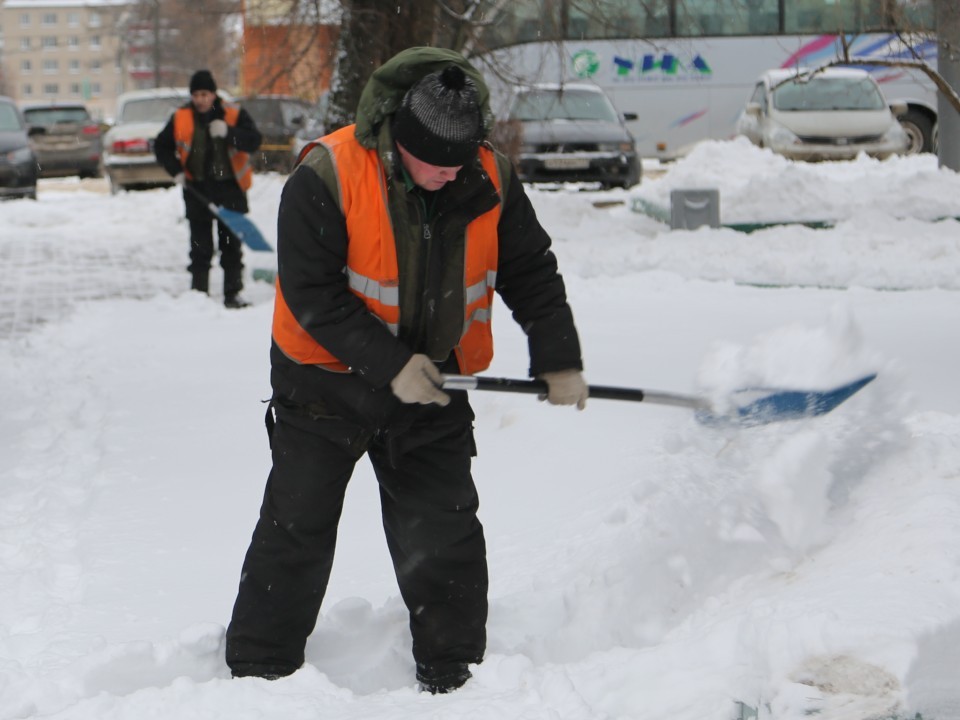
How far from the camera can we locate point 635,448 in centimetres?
426

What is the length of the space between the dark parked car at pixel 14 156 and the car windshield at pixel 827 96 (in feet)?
32.0

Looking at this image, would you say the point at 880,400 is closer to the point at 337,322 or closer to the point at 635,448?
the point at 635,448

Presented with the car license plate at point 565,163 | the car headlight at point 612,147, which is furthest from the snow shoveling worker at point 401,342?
the car headlight at point 612,147

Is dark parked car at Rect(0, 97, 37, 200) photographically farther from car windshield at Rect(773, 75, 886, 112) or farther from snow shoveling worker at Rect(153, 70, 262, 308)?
car windshield at Rect(773, 75, 886, 112)

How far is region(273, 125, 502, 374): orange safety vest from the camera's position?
2.54m

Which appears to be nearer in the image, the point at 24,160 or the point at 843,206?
the point at 843,206

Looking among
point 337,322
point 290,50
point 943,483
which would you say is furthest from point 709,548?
point 290,50

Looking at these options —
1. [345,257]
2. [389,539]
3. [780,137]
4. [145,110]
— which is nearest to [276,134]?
[145,110]

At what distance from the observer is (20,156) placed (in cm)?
1655

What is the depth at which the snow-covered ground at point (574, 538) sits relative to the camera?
96.7 inches

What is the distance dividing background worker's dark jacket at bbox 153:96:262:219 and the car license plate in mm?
6893

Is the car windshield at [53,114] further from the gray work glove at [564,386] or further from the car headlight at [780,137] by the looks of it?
the gray work glove at [564,386]

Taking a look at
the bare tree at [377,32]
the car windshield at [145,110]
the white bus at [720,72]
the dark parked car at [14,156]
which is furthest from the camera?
the car windshield at [145,110]

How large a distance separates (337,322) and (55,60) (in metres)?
116
